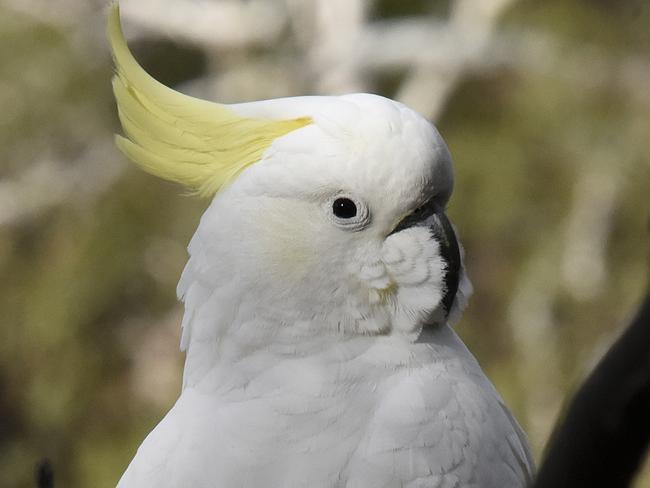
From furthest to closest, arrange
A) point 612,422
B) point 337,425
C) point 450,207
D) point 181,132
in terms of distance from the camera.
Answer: point 450,207, point 181,132, point 337,425, point 612,422

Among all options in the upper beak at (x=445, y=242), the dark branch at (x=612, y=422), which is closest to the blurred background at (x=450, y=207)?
the upper beak at (x=445, y=242)

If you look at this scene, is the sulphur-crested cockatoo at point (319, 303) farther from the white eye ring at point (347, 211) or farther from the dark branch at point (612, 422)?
the dark branch at point (612, 422)

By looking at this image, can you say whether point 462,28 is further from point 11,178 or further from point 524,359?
point 11,178

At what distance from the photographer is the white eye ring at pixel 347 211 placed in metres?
1.34

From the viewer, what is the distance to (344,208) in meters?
1.35

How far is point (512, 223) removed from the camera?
4.81 m

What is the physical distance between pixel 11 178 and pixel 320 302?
4.20 metres

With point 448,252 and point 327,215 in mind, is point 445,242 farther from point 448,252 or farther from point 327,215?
point 327,215

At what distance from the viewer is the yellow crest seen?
4.57ft

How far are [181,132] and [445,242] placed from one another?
0.41 meters

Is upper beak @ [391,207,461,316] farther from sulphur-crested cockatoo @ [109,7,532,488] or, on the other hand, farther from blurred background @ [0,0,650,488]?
blurred background @ [0,0,650,488]

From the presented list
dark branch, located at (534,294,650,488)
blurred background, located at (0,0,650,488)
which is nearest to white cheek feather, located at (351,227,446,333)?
dark branch, located at (534,294,650,488)

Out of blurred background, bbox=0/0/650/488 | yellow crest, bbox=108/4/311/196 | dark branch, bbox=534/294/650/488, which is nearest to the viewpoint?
dark branch, bbox=534/294/650/488

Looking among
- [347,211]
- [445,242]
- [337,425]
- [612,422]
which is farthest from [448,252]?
[612,422]
